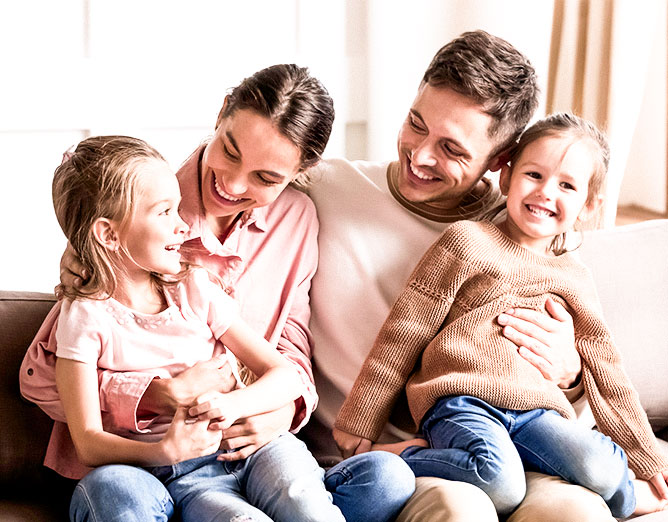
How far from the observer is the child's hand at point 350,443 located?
1.80 meters

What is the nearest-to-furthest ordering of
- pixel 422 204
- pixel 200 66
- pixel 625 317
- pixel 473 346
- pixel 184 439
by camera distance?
pixel 184 439, pixel 473 346, pixel 422 204, pixel 625 317, pixel 200 66

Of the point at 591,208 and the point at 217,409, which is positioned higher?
the point at 591,208

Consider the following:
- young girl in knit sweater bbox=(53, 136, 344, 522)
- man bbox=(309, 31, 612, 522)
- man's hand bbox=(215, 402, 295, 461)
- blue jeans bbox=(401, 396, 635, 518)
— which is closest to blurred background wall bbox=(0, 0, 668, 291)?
man bbox=(309, 31, 612, 522)

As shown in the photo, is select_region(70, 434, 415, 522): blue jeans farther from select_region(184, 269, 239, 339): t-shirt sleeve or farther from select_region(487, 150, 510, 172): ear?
A: select_region(487, 150, 510, 172): ear

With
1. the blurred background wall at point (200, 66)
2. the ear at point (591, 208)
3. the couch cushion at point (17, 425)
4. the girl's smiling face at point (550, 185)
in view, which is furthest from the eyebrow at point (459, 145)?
the blurred background wall at point (200, 66)

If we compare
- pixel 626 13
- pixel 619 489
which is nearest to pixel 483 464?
pixel 619 489

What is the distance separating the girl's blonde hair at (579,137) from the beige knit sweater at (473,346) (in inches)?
6.1

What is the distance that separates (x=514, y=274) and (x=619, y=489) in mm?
451

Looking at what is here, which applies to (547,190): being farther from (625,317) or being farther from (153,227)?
(153,227)

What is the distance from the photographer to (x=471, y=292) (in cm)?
183

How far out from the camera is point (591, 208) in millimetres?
1896

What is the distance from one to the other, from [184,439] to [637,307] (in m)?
1.16

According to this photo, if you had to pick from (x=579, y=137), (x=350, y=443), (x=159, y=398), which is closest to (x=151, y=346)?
(x=159, y=398)

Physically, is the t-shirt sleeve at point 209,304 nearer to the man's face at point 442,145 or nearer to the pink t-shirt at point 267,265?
the pink t-shirt at point 267,265
